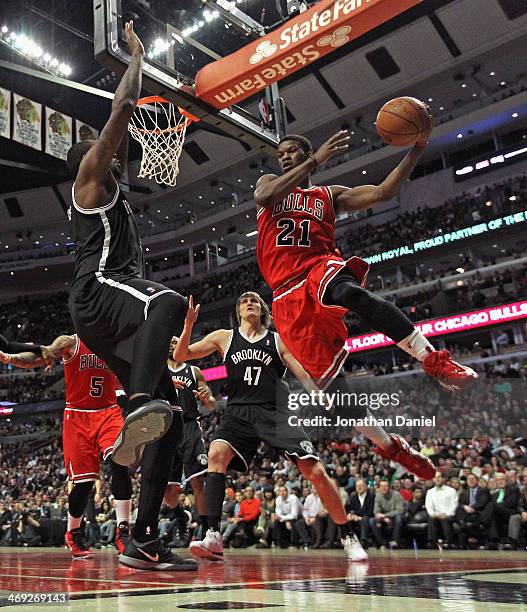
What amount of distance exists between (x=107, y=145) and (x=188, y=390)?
4.23m

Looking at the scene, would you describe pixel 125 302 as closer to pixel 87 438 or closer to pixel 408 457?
pixel 408 457

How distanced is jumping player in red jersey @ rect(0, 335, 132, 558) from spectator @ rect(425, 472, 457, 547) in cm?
442

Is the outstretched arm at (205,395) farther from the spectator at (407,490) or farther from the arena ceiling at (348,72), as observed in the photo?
the arena ceiling at (348,72)

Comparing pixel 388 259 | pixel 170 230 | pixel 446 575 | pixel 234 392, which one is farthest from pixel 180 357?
pixel 170 230

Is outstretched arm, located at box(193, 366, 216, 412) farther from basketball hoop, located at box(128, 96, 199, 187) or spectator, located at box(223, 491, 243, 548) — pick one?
spectator, located at box(223, 491, 243, 548)

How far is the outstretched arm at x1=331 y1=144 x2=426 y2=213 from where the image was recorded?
4.34 meters

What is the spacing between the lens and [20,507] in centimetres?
1509

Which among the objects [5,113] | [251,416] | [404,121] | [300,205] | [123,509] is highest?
[5,113]

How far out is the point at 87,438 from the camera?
19.4ft

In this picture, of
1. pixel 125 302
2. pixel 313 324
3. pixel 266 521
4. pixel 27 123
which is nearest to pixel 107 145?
pixel 125 302

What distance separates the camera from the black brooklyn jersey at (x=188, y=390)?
697 cm

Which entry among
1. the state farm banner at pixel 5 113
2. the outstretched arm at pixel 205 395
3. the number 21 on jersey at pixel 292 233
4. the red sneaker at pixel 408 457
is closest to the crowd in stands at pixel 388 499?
the outstretched arm at pixel 205 395

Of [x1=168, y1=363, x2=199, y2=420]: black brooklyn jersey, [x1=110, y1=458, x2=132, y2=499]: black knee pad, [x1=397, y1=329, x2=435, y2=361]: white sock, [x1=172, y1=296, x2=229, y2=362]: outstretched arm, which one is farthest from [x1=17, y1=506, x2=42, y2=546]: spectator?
[x1=397, y1=329, x2=435, y2=361]: white sock

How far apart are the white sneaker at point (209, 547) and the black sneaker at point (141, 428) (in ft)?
6.90
